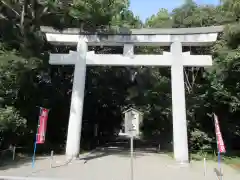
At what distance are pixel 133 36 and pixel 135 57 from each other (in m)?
1.35

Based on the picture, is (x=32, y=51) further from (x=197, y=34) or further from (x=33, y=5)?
(x=197, y=34)

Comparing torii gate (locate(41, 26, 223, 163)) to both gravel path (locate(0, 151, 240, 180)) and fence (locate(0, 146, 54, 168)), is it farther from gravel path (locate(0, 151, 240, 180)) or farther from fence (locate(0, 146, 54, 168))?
fence (locate(0, 146, 54, 168))

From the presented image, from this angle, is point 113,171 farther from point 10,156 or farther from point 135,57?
point 135,57

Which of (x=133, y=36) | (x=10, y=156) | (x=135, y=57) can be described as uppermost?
(x=133, y=36)

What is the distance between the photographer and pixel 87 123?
21453 mm

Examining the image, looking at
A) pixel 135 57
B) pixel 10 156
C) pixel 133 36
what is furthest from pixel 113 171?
pixel 133 36

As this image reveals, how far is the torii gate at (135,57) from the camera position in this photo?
1254 cm

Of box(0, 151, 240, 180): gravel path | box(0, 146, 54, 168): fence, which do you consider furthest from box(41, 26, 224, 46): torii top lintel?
box(0, 151, 240, 180): gravel path

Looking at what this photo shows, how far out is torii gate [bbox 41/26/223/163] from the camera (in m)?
12.5

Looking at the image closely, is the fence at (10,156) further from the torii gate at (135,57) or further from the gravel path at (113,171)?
the torii gate at (135,57)

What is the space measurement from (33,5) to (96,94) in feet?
28.7

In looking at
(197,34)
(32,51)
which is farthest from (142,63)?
(32,51)

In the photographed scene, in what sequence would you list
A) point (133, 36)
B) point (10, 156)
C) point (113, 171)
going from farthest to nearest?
1. point (133, 36)
2. point (10, 156)
3. point (113, 171)

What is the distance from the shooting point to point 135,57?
13281mm
